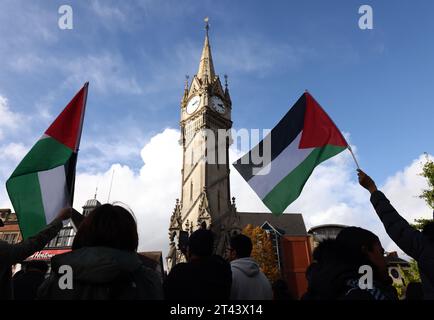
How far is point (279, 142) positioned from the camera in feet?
25.8

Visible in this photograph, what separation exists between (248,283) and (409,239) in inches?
85.5

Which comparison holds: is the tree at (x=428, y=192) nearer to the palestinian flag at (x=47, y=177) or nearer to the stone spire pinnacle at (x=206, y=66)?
the palestinian flag at (x=47, y=177)

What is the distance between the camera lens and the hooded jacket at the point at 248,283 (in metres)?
4.31

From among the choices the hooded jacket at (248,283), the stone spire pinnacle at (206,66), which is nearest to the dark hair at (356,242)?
the hooded jacket at (248,283)

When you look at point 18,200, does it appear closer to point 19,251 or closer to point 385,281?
point 19,251

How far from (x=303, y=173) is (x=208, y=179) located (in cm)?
3558

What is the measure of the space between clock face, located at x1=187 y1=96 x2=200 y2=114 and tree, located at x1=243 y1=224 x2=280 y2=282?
2048 cm

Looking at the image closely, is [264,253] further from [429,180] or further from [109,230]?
[109,230]

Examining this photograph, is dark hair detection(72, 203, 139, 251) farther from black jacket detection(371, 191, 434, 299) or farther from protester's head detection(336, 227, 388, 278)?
black jacket detection(371, 191, 434, 299)

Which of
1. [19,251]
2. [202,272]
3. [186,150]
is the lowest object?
[202,272]

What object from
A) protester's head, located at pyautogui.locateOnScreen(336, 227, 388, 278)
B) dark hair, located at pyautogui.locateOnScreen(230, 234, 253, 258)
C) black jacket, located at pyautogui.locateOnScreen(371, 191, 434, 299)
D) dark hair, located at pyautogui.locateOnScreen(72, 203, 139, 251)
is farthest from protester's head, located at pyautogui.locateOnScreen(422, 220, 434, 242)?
dark hair, located at pyautogui.locateOnScreen(72, 203, 139, 251)

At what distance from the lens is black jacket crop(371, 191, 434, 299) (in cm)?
324

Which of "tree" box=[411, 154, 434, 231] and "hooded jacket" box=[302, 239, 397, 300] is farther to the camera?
"tree" box=[411, 154, 434, 231]
